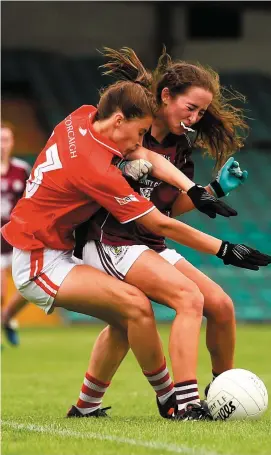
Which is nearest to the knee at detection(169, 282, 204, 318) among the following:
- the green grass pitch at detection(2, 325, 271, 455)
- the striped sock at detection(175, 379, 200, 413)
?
the striped sock at detection(175, 379, 200, 413)

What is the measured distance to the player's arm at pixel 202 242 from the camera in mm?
6109

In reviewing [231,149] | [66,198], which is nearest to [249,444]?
[66,198]

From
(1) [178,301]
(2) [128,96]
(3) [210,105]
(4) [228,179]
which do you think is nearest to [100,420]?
(1) [178,301]

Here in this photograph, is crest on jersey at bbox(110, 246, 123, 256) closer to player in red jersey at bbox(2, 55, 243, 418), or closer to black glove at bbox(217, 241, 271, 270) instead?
player in red jersey at bbox(2, 55, 243, 418)

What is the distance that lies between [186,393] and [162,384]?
42cm

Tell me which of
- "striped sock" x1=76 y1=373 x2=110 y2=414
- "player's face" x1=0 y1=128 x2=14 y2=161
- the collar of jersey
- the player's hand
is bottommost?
"player's face" x1=0 y1=128 x2=14 y2=161

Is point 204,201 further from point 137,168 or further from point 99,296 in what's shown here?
point 99,296

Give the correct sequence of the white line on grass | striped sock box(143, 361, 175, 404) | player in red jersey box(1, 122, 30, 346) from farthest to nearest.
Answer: player in red jersey box(1, 122, 30, 346), striped sock box(143, 361, 175, 404), the white line on grass

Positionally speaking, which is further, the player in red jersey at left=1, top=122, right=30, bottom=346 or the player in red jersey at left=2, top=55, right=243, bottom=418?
the player in red jersey at left=1, top=122, right=30, bottom=346

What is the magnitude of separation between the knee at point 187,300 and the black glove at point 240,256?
254 mm

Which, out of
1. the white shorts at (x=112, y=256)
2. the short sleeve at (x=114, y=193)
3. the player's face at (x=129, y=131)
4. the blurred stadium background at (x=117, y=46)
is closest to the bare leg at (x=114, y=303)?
the white shorts at (x=112, y=256)

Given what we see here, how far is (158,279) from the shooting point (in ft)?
20.2

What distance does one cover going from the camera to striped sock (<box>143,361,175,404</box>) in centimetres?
651

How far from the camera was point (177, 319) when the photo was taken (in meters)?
6.19
